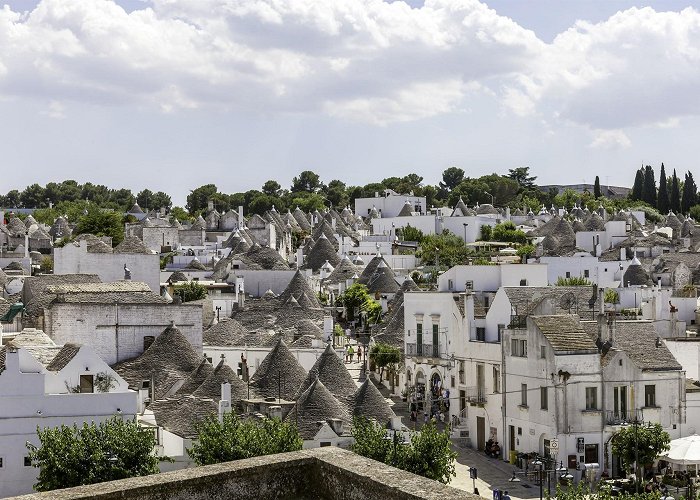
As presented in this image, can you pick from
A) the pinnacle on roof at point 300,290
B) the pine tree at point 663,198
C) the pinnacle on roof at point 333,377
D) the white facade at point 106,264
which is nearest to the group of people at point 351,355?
the pinnacle on roof at point 300,290

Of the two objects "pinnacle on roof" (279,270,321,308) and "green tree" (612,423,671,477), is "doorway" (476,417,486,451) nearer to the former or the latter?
"green tree" (612,423,671,477)

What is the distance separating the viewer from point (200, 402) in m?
39.4

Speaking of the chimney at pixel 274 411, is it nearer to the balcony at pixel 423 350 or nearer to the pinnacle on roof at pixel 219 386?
the pinnacle on roof at pixel 219 386

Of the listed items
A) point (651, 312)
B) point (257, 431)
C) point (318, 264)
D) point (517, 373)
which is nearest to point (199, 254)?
point (318, 264)

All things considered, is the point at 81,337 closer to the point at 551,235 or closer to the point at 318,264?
the point at 318,264

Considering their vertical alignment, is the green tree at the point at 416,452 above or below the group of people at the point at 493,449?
above

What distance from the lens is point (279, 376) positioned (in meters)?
44.3

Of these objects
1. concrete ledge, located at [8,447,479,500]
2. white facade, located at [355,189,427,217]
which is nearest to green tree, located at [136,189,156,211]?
white facade, located at [355,189,427,217]

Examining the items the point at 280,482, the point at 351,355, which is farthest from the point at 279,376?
the point at 280,482

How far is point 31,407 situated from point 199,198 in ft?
456

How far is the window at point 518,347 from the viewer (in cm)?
4275

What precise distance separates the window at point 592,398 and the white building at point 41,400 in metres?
15.5

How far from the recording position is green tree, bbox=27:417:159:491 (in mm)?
30078

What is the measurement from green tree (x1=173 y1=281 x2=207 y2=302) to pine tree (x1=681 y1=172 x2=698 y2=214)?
84.3m
